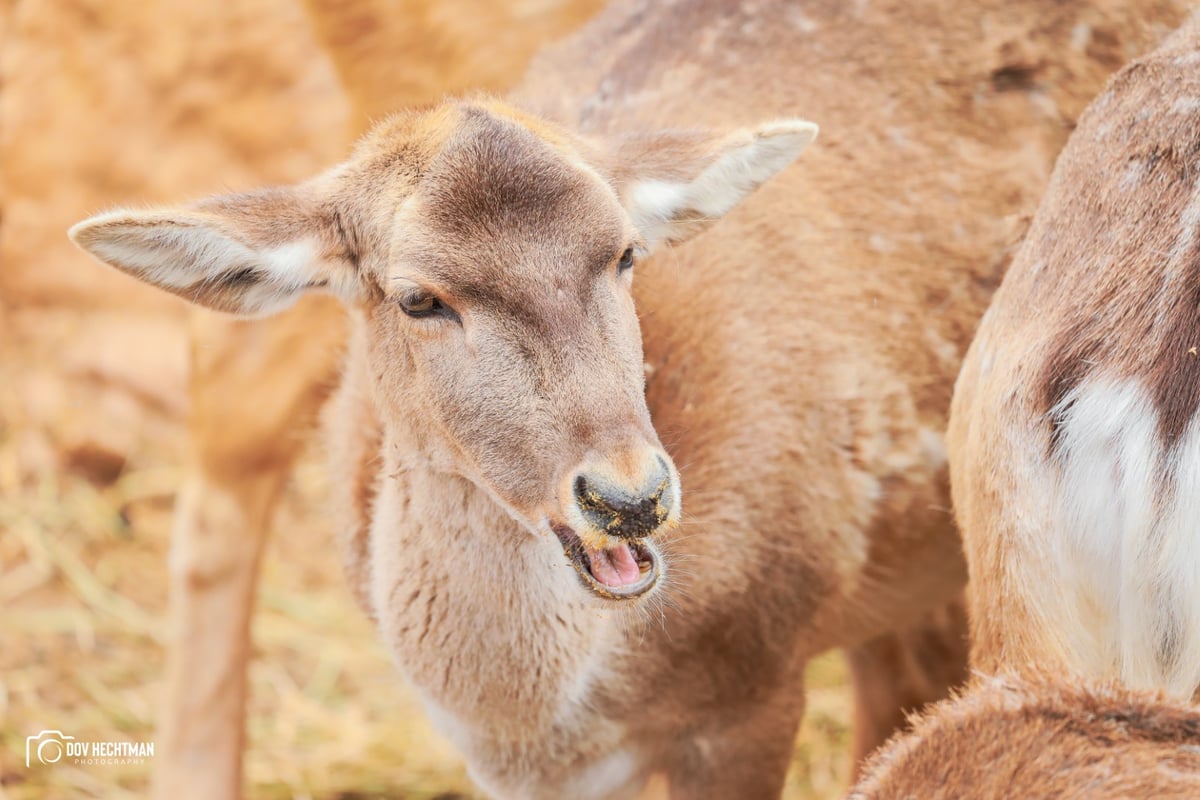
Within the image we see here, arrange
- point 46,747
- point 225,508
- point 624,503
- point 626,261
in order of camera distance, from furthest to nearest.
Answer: point 46,747, point 225,508, point 626,261, point 624,503

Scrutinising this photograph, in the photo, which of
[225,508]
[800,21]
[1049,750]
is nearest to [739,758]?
[1049,750]

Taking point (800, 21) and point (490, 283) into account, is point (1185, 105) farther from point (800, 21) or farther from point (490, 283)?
point (800, 21)

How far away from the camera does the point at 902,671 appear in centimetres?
524

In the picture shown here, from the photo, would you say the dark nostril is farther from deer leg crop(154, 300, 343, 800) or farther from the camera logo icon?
the camera logo icon

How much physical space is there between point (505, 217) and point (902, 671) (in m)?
2.84

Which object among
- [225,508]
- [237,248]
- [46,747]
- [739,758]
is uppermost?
[225,508]

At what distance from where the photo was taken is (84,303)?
25.2ft

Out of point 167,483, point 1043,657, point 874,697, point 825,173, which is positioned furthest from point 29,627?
point 1043,657

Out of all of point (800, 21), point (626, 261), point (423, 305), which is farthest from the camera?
point (800, 21)

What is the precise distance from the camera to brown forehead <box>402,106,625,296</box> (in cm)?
299

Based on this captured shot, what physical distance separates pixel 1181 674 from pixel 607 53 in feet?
7.98

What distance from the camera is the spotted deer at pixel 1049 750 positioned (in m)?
2.17

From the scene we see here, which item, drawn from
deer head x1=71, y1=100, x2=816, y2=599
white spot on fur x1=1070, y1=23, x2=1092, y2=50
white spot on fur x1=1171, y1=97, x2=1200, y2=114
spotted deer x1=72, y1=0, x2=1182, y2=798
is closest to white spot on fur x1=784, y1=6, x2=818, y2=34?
spotted deer x1=72, y1=0, x2=1182, y2=798

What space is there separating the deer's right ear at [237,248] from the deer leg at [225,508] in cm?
174
